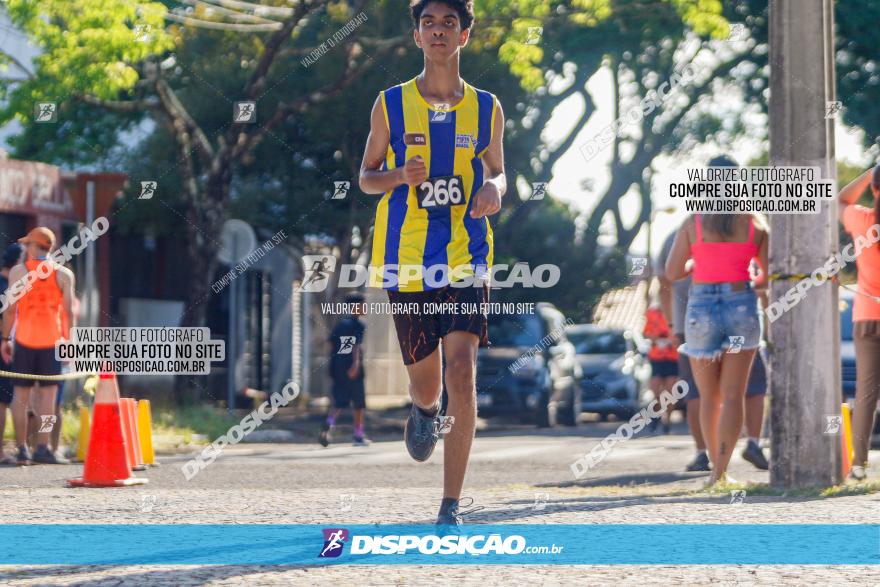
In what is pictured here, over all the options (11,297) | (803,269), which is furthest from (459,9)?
(11,297)

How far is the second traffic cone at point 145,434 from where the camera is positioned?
1241 centimetres

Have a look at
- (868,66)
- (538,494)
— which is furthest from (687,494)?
(868,66)

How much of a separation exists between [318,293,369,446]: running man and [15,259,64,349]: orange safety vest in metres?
4.44

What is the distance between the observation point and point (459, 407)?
605 centimetres

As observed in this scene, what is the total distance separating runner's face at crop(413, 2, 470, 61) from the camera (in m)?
6.16

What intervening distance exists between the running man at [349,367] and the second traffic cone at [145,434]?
3.80m

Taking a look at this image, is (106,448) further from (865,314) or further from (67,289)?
(865,314)

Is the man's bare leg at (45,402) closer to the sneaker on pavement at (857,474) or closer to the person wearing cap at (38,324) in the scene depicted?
the person wearing cap at (38,324)

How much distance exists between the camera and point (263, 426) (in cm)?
1989

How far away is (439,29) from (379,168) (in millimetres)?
653

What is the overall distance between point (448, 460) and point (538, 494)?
7.41 feet

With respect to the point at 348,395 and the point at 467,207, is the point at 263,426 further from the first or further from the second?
the point at 467,207

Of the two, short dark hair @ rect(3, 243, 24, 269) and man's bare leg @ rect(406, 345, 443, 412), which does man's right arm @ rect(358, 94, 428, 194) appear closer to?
man's bare leg @ rect(406, 345, 443, 412)

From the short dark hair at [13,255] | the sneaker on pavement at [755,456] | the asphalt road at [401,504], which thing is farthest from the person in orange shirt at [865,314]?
the short dark hair at [13,255]
